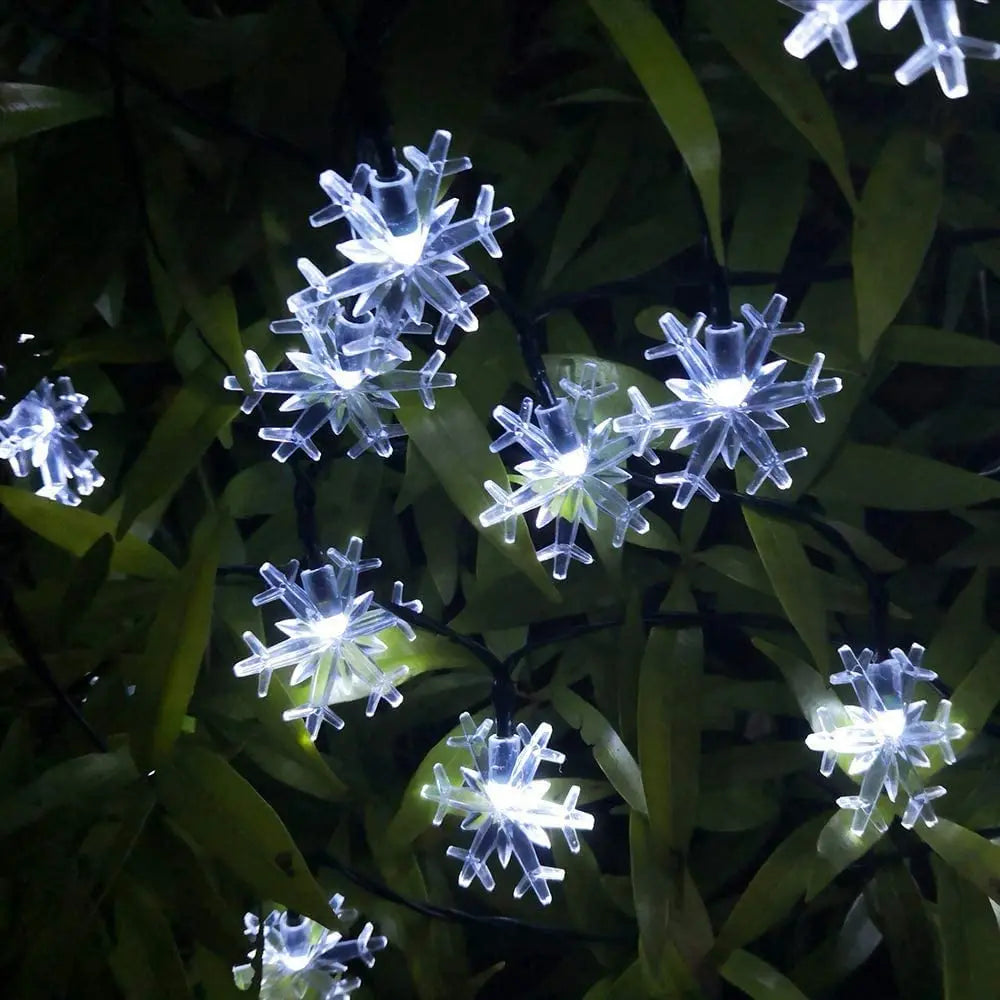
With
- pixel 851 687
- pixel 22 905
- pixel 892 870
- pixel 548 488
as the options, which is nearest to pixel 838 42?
pixel 548 488

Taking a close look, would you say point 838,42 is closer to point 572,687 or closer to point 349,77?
point 349,77

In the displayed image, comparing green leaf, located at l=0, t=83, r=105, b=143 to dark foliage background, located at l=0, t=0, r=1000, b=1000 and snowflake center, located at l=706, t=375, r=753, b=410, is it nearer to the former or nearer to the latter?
dark foliage background, located at l=0, t=0, r=1000, b=1000

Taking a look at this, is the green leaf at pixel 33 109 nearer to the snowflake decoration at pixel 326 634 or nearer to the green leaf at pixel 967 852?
the snowflake decoration at pixel 326 634

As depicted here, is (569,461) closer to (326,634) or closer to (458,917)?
(326,634)

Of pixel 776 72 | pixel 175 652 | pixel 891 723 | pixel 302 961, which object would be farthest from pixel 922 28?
pixel 302 961

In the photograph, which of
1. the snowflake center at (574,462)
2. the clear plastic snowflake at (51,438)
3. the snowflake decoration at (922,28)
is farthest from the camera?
the clear plastic snowflake at (51,438)

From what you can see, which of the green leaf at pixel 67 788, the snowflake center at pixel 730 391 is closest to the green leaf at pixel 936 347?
the snowflake center at pixel 730 391

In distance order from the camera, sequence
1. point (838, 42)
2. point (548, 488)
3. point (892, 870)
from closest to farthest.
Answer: point (838, 42)
point (548, 488)
point (892, 870)
